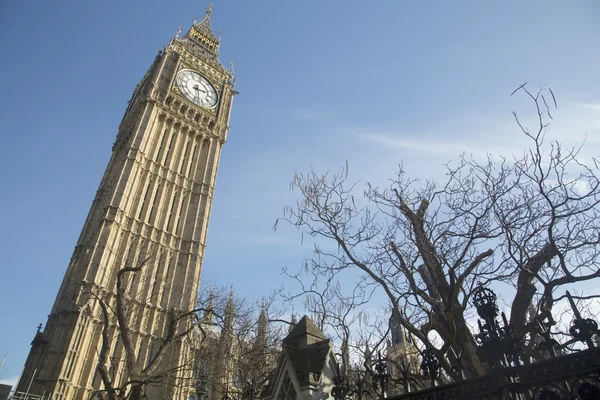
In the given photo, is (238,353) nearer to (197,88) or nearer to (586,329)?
(586,329)

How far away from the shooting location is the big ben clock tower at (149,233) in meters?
24.0

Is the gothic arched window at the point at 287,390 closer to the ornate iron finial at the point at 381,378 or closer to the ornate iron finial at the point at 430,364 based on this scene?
the ornate iron finial at the point at 381,378

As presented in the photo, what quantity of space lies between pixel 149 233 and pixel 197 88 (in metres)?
19.2

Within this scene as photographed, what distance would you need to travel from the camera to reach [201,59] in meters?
46.9

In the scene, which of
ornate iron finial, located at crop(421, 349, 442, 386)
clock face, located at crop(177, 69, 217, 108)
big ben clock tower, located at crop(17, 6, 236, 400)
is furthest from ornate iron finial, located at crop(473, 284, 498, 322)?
clock face, located at crop(177, 69, 217, 108)

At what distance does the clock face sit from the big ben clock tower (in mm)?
131

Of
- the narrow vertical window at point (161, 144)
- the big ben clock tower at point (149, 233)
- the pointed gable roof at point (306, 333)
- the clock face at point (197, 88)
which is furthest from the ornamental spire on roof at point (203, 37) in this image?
the pointed gable roof at point (306, 333)

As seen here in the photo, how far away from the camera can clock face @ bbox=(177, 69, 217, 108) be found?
138 feet

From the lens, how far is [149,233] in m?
32.7

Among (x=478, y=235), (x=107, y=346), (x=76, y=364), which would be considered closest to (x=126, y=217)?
(x=76, y=364)

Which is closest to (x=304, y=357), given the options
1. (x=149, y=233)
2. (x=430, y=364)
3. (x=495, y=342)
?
(x=430, y=364)

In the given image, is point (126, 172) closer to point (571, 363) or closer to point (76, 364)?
point (76, 364)

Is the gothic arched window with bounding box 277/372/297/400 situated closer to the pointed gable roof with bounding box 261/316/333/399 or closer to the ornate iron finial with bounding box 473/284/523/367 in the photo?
the pointed gable roof with bounding box 261/316/333/399

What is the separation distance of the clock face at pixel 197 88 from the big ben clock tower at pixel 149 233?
131mm
